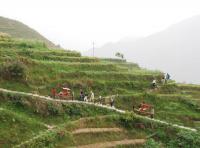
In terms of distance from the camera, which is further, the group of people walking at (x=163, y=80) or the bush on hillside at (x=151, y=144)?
the group of people walking at (x=163, y=80)

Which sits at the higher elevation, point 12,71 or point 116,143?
point 12,71

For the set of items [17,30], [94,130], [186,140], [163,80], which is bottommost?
[186,140]

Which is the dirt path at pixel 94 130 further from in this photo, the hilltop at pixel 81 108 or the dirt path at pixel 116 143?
the dirt path at pixel 116 143

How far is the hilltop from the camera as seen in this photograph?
3106 cm

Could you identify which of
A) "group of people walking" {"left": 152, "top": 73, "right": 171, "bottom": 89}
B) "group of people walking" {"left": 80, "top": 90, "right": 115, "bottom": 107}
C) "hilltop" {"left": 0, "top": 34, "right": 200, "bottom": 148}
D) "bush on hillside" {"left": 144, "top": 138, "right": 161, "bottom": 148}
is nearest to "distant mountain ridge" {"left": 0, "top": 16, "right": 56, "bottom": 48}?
"group of people walking" {"left": 152, "top": 73, "right": 171, "bottom": 89}

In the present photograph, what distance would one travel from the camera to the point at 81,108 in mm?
37250

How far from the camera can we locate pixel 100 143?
108ft

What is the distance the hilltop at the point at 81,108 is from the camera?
102 ft

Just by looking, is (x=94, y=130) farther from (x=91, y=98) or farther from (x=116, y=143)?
(x=91, y=98)

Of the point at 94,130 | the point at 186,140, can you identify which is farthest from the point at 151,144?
the point at 94,130

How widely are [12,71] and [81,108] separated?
283 inches

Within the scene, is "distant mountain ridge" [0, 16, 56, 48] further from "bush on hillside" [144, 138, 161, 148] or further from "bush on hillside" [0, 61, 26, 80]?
"bush on hillside" [144, 138, 161, 148]

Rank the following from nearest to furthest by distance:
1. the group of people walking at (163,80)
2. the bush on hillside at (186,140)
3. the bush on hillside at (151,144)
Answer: the bush on hillside at (151,144) < the bush on hillside at (186,140) < the group of people walking at (163,80)

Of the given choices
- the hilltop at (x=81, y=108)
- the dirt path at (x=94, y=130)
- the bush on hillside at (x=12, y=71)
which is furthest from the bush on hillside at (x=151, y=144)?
the bush on hillside at (x=12, y=71)
